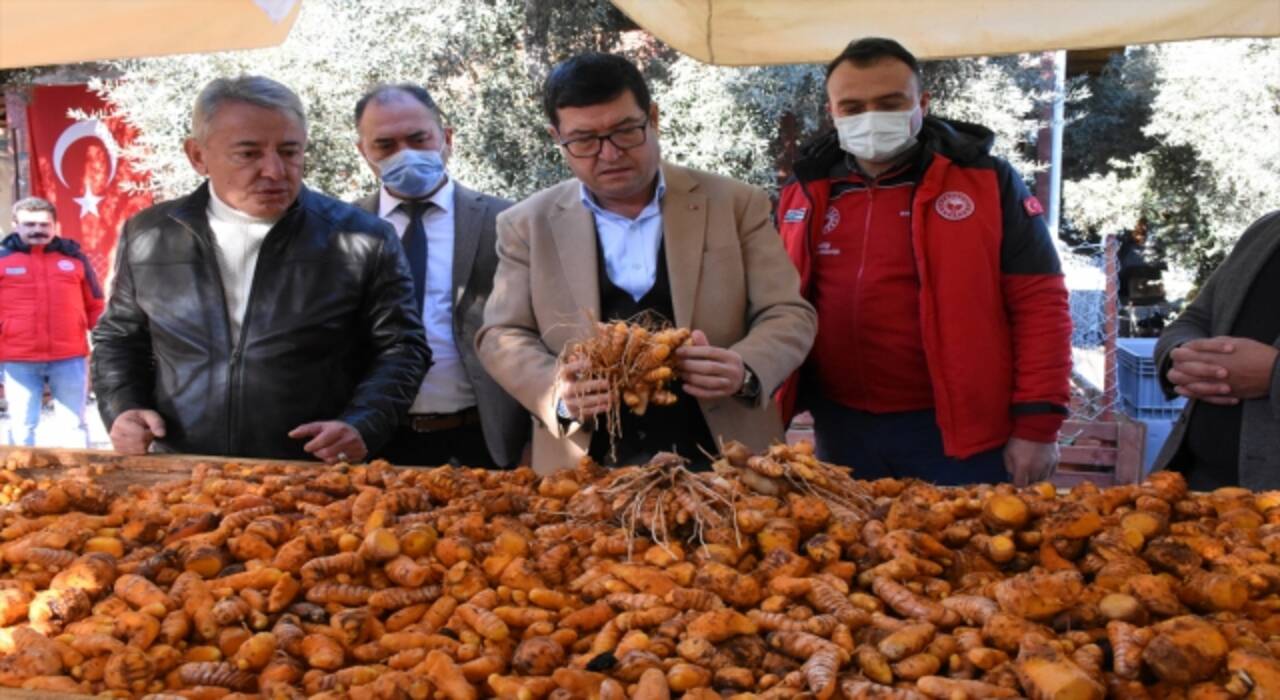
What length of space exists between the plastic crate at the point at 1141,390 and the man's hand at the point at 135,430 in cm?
474

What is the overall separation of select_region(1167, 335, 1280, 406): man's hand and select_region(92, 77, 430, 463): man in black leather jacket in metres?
2.13

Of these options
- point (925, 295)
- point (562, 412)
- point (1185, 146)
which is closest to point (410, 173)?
point (562, 412)

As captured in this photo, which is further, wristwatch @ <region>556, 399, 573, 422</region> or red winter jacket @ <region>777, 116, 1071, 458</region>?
red winter jacket @ <region>777, 116, 1071, 458</region>

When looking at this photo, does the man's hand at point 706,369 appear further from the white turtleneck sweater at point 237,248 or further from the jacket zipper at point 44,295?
the jacket zipper at point 44,295

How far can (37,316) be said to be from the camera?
7.05 m

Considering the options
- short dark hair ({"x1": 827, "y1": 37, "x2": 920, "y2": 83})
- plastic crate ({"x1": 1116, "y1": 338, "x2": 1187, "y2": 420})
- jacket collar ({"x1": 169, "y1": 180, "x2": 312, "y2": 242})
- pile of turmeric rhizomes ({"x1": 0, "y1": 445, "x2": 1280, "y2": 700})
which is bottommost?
plastic crate ({"x1": 1116, "y1": 338, "x2": 1187, "y2": 420})

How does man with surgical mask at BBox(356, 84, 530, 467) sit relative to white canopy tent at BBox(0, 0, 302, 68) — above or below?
below

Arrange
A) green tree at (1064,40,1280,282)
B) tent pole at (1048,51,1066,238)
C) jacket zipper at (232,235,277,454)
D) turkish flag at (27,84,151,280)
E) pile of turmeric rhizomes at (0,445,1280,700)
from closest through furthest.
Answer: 1. pile of turmeric rhizomes at (0,445,1280,700)
2. jacket zipper at (232,235,277,454)
3. turkish flag at (27,84,151,280)
4. tent pole at (1048,51,1066,238)
5. green tree at (1064,40,1280,282)

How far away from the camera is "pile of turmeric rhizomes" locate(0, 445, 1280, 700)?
1.39 metres

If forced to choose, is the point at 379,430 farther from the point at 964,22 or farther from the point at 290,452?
the point at 964,22

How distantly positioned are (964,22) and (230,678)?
343 centimetres

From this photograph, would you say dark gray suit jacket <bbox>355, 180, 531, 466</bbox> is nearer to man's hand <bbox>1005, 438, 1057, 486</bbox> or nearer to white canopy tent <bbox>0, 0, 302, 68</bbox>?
white canopy tent <bbox>0, 0, 302, 68</bbox>

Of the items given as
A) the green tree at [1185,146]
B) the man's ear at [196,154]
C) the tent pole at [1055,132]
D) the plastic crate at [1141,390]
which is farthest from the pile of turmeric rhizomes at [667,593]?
the green tree at [1185,146]

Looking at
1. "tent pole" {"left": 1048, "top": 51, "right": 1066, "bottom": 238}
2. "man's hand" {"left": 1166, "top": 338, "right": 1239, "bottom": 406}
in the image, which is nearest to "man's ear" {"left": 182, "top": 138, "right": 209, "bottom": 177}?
"man's hand" {"left": 1166, "top": 338, "right": 1239, "bottom": 406}
